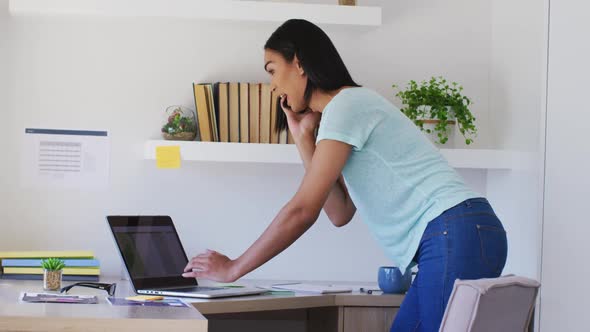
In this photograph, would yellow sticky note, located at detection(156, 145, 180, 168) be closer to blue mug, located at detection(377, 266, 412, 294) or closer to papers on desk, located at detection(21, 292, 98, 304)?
blue mug, located at detection(377, 266, 412, 294)

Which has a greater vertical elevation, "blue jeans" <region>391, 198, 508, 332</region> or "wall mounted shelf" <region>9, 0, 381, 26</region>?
"wall mounted shelf" <region>9, 0, 381, 26</region>

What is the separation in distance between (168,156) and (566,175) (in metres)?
1.31

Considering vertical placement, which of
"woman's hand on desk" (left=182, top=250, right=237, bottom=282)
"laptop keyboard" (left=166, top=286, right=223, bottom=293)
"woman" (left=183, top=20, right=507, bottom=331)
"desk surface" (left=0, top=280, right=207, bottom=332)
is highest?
"woman" (left=183, top=20, right=507, bottom=331)

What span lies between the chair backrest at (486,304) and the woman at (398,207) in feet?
0.96

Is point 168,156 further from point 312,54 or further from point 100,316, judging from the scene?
point 100,316

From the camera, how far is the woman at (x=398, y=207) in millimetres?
1918

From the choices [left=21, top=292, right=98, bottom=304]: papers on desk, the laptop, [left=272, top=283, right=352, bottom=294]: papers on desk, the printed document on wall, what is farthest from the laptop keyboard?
the printed document on wall

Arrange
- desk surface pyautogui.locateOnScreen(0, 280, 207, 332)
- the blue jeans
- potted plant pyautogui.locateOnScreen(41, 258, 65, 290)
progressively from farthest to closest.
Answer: potted plant pyautogui.locateOnScreen(41, 258, 65, 290) → the blue jeans → desk surface pyautogui.locateOnScreen(0, 280, 207, 332)

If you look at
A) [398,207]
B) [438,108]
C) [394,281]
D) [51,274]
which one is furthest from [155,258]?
[438,108]

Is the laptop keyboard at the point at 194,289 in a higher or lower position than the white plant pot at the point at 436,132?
lower

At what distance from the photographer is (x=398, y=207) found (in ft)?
6.65

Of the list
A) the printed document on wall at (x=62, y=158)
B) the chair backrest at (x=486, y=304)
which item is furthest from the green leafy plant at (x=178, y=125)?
the chair backrest at (x=486, y=304)

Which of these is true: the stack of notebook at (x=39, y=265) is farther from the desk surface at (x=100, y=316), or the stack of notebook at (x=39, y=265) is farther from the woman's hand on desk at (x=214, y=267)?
the woman's hand on desk at (x=214, y=267)

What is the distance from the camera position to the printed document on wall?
2.99 metres
